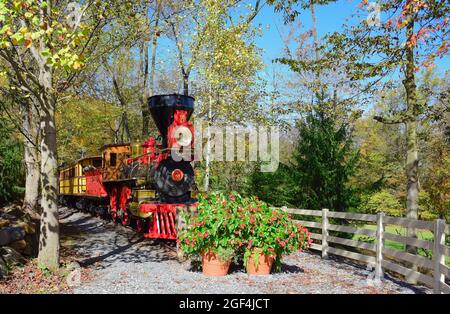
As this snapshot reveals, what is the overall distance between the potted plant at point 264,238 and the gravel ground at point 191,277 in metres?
0.25

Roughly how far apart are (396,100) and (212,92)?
19.7 meters

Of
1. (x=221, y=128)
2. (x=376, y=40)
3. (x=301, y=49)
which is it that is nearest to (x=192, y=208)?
(x=376, y=40)

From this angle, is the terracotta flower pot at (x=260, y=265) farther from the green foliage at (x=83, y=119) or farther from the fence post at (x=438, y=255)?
the green foliage at (x=83, y=119)

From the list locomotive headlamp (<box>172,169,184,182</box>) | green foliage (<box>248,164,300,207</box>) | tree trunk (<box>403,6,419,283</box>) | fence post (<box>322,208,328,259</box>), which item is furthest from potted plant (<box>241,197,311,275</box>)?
green foliage (<box>248,164,300,207</box>)

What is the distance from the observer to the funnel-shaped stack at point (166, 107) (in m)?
11.1

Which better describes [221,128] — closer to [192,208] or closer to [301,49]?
[301,49]

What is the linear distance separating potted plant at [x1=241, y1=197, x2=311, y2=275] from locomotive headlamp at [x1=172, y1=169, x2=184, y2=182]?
434cm

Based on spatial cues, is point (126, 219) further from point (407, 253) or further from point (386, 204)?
point (386, 204)

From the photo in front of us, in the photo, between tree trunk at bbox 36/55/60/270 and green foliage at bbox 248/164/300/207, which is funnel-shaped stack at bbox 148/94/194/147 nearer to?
green foliage at bbox 248/164/300/207

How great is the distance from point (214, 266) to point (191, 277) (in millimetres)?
435

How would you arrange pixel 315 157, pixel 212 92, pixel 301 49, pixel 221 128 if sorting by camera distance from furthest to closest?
pixel 301 49 → pixel 221 128 → pixel 212 92 → pixel 315 157

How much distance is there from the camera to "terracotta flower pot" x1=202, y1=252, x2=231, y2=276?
23.2ft

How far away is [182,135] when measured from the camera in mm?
11039

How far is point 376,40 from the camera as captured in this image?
9.04 m
